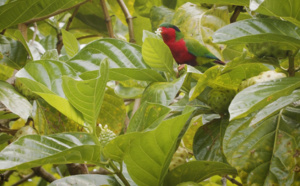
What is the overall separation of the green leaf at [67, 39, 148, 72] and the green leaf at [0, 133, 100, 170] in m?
0.26

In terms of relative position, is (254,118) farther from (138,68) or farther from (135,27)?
(135,27)

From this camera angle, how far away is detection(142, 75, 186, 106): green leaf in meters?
1.09

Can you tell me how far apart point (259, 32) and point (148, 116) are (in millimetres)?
336

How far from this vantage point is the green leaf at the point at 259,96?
2.86 feet

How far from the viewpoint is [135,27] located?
87.8 inches

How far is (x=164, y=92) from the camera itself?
3.64 feet

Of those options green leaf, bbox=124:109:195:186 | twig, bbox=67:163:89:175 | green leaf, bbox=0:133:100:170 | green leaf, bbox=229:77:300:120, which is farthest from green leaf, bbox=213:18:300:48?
twig, bbox=67:163:89:175

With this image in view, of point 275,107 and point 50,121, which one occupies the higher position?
point 275,107

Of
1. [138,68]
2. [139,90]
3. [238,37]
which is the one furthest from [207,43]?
[238,37]

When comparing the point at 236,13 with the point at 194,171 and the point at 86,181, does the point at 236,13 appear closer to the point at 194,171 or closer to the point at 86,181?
the point at 194,171

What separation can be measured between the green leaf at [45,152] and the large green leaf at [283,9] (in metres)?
0.49

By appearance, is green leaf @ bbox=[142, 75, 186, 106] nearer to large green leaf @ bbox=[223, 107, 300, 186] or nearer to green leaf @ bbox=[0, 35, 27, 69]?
large green leaf @ bbox=[223, 107, 300, 186]

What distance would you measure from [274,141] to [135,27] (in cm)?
131

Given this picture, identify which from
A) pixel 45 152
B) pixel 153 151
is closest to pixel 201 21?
pixel 153 151
